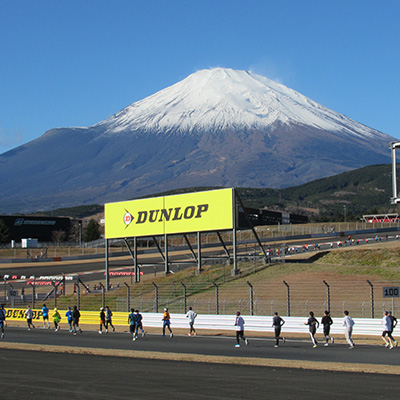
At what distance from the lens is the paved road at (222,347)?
21625mm

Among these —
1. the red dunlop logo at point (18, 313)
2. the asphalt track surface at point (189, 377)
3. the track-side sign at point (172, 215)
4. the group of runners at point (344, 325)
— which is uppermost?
the track-side sign at point (172, 215)

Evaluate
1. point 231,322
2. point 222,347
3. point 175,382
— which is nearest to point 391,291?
point 222,347

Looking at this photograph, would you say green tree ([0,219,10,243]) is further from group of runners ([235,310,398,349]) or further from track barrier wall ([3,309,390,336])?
group of runners ([235,310,398,349])

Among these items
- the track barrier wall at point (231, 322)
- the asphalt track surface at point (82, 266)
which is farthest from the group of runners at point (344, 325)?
the asphalt track surface at point (82, 266)

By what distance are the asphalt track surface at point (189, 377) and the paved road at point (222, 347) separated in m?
0.04

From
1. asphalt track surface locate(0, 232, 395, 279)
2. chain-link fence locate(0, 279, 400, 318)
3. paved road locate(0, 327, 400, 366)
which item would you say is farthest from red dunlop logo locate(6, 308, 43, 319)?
asphalt track surface locate(0, 232, 395, 279)

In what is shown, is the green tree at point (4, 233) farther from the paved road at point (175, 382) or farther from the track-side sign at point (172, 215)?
the paved road at point (175, 382)

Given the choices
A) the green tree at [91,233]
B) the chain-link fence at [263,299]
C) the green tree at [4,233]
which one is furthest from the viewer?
Result: the green tree at [91,233]

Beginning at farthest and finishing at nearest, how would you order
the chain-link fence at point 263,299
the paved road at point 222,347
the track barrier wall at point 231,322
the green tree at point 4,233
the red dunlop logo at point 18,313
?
the green tree at point 4,233 < the red dunlop logo at point 18,313 < the chain-link fence at point 263,299 < the track barrier wall at point 231,322 < the paved road at point 222,347

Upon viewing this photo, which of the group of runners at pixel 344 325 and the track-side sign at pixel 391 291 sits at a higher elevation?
the track-side sign at pixel 391 291

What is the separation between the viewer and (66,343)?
2838cm

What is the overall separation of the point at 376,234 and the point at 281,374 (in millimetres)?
85960

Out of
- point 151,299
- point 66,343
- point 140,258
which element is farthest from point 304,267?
point 140,258

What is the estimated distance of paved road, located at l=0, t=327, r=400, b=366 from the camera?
70.9ft
